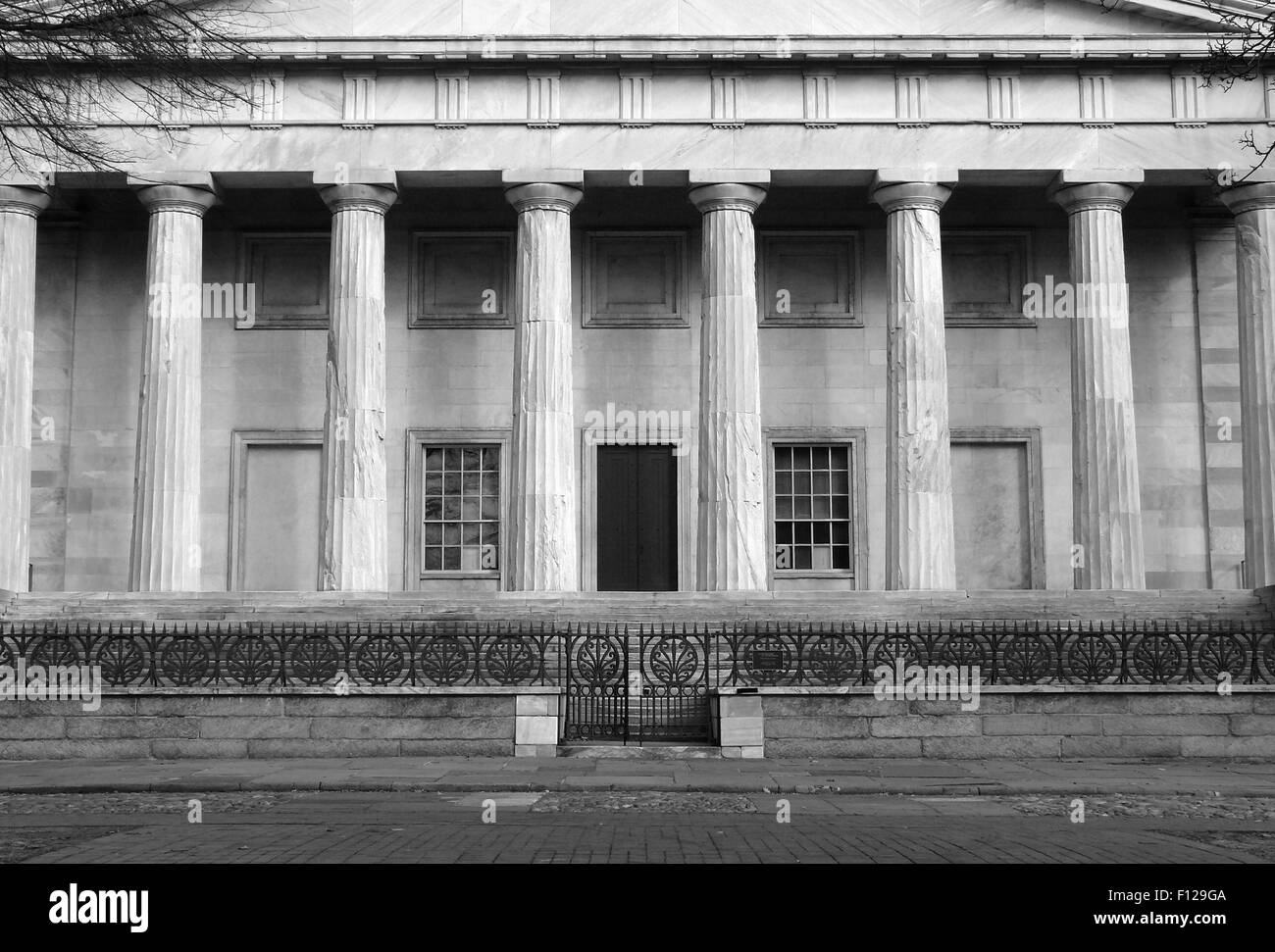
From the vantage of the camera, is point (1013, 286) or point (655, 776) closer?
point (655, 776)

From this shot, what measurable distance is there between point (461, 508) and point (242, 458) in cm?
503

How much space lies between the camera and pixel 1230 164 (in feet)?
96.5

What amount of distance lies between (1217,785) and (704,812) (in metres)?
6.15

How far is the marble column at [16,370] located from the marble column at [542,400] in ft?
31.2

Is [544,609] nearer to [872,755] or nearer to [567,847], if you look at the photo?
[872,755]

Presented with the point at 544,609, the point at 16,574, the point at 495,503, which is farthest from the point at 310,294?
the point at 544,609

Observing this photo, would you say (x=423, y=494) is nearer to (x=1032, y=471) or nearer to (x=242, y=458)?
(x=242, y=458)

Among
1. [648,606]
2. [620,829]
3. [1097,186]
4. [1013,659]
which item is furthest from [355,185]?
[620,829]

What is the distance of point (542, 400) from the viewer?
28.8 m

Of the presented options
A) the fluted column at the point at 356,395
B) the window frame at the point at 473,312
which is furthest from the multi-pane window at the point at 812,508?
the fluted column at the point at 356,395

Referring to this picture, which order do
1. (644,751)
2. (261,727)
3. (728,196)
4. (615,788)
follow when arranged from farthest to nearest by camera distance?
1. (728,196)
2. (261,727)
3. (644,751)
4. (615,788)

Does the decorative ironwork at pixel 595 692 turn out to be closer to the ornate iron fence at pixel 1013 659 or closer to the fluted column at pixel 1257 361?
the ornate iron fence at pixel 1013 659

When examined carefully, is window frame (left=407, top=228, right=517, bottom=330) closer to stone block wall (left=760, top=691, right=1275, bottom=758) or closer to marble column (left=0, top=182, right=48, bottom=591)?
marble column (left=0, top=182, right=48, bottom=591)

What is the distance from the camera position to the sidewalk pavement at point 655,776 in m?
16.3
